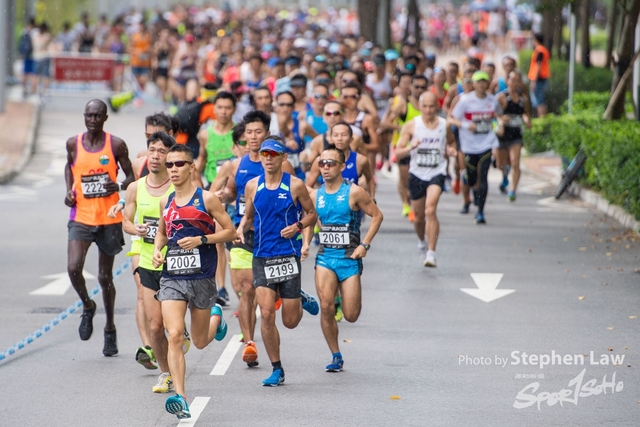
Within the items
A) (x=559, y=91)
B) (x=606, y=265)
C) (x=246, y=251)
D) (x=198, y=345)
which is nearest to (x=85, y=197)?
(x=246, y=251)

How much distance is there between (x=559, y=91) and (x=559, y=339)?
21.0m

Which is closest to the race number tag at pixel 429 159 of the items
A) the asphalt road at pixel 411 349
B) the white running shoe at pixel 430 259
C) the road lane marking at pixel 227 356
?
the white running shoe at pixel 430 259

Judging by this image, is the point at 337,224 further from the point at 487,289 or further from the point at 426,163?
the point at 426,163

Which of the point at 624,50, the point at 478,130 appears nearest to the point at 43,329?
the point at 478,130

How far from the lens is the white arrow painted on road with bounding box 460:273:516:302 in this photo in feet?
41.3

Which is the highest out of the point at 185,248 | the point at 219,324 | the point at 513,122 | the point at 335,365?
the point at 185,248

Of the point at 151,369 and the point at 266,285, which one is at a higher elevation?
A: the point at 266,285

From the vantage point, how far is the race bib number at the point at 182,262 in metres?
8.28

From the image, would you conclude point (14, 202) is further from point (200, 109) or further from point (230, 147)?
point (230, 147)

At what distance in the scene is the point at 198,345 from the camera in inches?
339

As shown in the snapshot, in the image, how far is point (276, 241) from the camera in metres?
9.12

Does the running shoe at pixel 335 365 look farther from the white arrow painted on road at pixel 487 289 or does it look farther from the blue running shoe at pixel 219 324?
the white arrow painted on road at pixel 487 289

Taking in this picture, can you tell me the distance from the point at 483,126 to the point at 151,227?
30.4 ft

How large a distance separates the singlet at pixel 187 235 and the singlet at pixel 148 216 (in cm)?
53
